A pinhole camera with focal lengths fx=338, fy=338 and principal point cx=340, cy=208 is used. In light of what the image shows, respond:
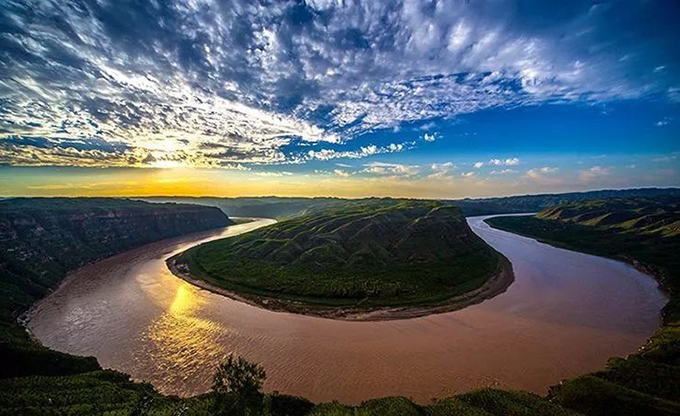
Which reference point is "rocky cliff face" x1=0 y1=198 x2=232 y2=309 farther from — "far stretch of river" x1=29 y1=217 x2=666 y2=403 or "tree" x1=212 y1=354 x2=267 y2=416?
"tree" x1=212 y1=354 x2=267 y2=416

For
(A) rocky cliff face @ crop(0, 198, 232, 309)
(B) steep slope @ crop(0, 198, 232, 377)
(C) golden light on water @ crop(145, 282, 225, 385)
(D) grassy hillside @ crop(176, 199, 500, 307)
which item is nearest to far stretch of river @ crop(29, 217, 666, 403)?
(C) golden light on water @ crop(145, 282, 225, 385)

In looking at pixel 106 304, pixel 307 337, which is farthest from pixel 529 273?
pixel 106 304

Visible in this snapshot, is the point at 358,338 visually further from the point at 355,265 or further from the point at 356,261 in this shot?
the point at 356,261

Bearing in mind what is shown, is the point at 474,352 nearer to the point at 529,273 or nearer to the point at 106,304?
the point at 529,273

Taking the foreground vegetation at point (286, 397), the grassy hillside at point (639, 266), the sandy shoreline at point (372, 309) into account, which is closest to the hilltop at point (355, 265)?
the sandy shoreline at point (372, 309)

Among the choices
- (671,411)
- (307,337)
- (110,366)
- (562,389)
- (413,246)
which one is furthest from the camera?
(413,246)

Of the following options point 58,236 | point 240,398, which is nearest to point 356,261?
point 240,398

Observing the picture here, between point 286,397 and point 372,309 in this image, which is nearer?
point 286,397

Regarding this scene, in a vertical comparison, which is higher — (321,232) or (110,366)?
(321,232)
